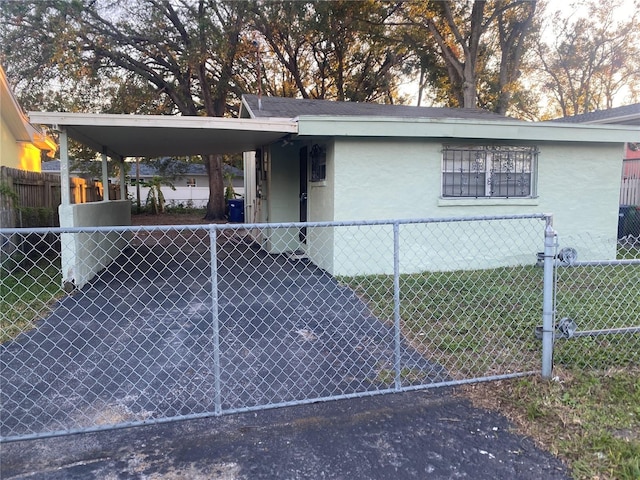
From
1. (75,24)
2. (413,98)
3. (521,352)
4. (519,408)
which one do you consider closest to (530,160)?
(521,352)

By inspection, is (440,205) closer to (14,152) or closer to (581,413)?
(581,413)

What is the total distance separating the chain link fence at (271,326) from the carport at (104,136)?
98 millimetres

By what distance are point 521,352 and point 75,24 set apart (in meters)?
16.5

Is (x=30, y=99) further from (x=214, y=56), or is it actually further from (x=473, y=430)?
(x=473, y=430)

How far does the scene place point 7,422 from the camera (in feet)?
9.37

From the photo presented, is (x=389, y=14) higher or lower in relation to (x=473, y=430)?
higher

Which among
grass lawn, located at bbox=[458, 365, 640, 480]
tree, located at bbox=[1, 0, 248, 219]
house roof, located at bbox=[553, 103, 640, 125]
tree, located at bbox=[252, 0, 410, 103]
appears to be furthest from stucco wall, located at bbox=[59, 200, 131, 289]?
house roof, located at bbox=[553, 103, 640, 125]

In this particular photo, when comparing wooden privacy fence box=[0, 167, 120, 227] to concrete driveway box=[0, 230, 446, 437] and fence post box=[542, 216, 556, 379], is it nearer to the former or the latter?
concrete driveway box=[0, 230, 446, 437]

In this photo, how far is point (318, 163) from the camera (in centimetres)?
819

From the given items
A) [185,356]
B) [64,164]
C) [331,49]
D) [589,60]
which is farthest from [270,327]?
[589,60]

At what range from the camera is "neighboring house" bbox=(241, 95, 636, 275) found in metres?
7.07

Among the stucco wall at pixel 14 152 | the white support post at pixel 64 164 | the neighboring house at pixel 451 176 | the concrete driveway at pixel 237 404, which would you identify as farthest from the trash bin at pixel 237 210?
the concrete driveway at pixel 237 404

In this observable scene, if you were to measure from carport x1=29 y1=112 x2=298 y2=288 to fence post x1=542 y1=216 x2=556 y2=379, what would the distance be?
4.54 meters

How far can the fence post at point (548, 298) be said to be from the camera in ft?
9.80
